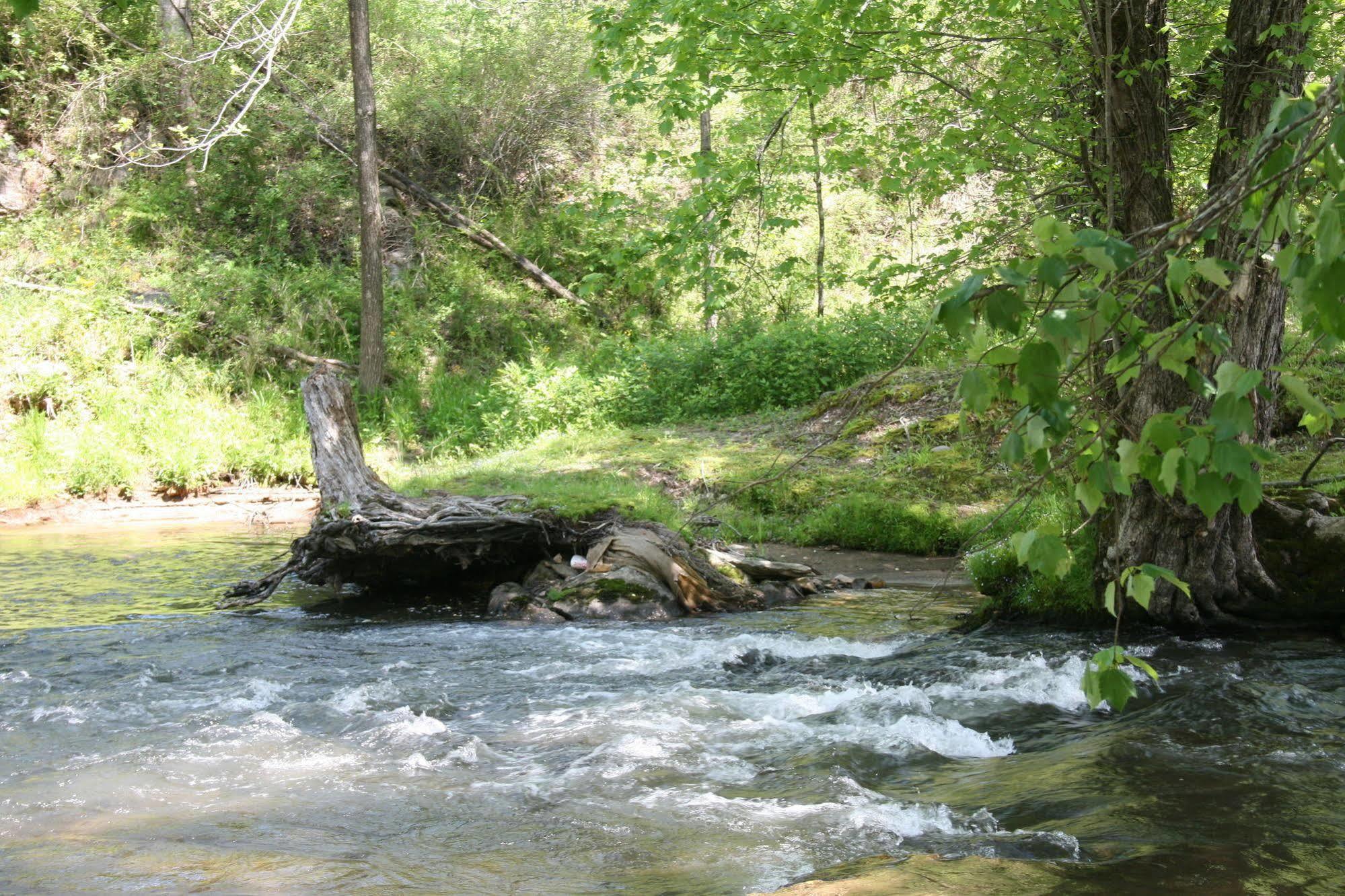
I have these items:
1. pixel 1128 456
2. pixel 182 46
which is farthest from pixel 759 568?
pixel 182 46

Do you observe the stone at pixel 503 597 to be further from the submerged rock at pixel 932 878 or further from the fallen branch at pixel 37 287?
the fallen branch at pixel 37 287

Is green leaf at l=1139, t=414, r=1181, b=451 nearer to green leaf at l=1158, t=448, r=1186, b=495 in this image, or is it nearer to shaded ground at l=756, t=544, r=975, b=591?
green leaf at l=1158, t=448, r=1186, b=495

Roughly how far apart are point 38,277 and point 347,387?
1058 centimetres

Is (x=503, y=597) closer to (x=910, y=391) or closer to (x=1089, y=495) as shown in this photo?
(x=1089, y=495)

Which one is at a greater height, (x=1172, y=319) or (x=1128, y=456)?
(x=1172, y=319)

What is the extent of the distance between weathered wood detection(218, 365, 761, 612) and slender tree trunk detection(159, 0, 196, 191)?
12928 millimetres

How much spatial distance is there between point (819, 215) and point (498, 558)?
1387 cm

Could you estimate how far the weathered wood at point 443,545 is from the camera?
847 cm

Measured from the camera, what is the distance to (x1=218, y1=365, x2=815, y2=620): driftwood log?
832 cm

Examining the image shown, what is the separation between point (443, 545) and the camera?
8484 millimetres

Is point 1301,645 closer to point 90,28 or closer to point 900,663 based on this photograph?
point 900,663

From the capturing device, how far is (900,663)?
653cm

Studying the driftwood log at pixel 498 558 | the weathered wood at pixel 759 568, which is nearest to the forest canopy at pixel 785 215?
the weathered wood at pixel 759 568

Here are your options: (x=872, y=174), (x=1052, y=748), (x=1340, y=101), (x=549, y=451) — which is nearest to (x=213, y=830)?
(x=1052, y=748)
